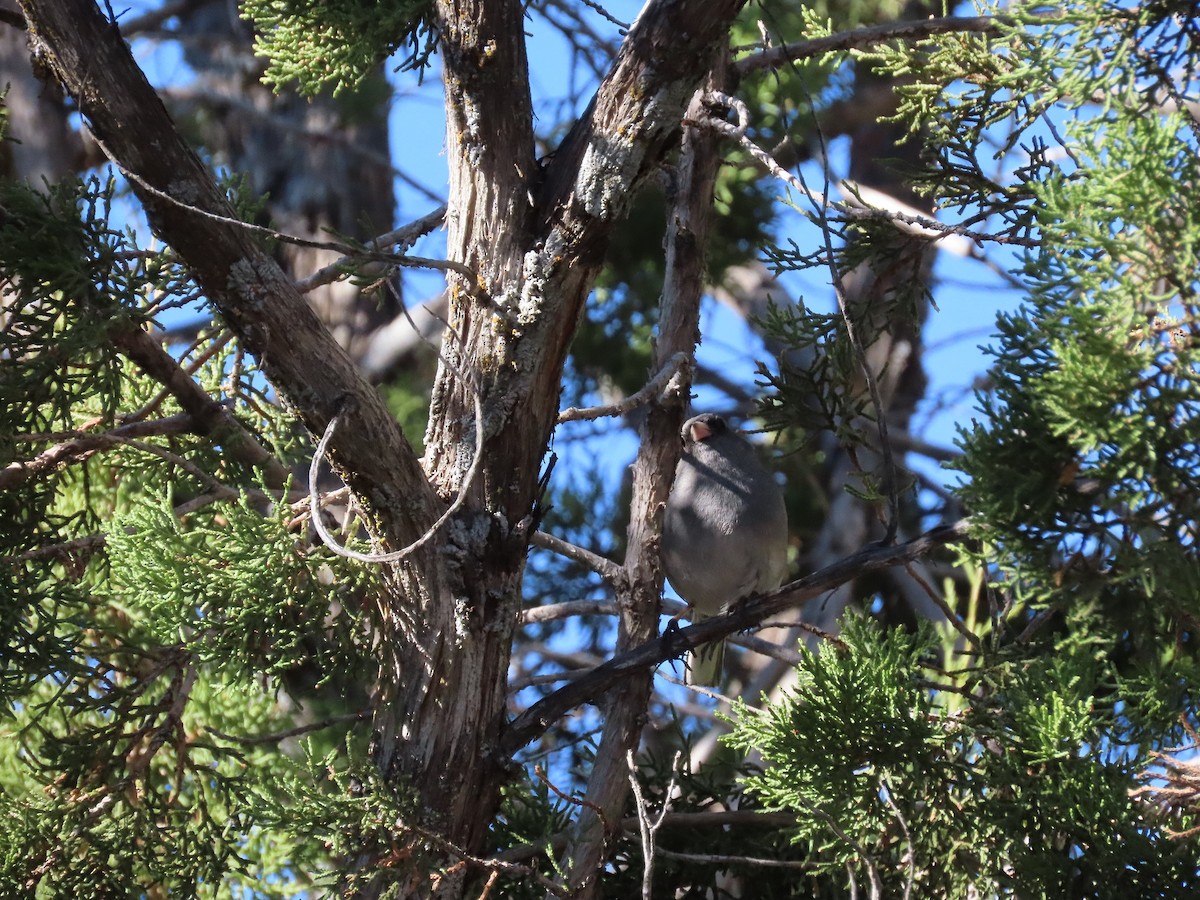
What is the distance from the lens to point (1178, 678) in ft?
6.82

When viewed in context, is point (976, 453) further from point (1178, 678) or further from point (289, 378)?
point (289, 378)

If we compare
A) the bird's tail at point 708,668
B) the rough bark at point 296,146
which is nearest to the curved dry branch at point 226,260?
the bird's tail at point 708,668

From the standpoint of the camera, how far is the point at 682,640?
236 cm

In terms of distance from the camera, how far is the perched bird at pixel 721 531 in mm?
3588

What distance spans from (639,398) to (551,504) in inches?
13.4

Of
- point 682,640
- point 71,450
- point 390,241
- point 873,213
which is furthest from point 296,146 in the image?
point 682,640

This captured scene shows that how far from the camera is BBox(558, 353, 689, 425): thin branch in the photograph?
231 centimetres

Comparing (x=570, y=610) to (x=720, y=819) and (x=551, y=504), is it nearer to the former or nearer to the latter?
(x=720, y=819)

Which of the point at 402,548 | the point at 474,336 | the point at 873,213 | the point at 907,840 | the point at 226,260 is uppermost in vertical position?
the point at 873,213

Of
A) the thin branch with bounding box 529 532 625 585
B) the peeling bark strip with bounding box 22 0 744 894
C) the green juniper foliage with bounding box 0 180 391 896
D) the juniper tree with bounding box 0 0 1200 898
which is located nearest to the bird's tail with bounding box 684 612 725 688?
the juniper tree with bounding box 0 0 1200 898

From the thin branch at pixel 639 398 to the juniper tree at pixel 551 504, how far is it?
0.03 ft

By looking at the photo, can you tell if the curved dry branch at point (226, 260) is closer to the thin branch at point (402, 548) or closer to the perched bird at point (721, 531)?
the thin branch at point (402, 548)

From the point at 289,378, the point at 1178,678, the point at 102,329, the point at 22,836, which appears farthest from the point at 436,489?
the point at 1178,678

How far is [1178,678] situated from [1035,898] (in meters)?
0.46
